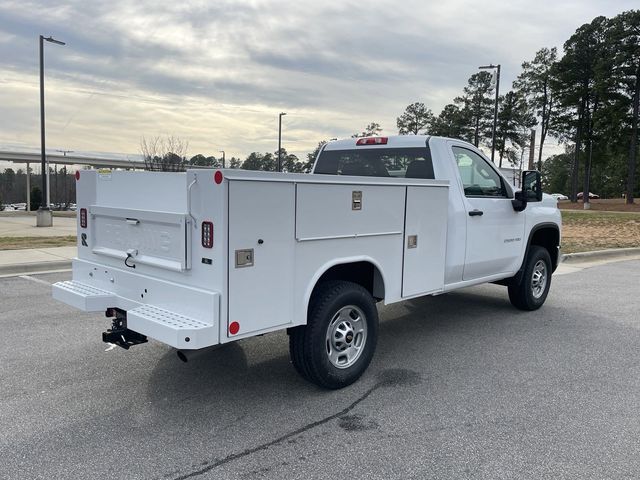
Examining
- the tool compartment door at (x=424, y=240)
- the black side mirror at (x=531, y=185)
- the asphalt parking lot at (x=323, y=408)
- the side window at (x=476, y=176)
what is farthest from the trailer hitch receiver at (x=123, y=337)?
the black side mirror at (x=531, y=185)

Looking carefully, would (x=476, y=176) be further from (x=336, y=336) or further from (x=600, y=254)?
(x=600, y=254)

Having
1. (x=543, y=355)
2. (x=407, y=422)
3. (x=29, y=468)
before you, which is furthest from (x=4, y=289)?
(x=543, y=355)

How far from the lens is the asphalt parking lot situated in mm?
3172

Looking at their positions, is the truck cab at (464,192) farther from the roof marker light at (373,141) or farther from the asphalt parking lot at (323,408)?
the asphalt parking lot at (323,408)

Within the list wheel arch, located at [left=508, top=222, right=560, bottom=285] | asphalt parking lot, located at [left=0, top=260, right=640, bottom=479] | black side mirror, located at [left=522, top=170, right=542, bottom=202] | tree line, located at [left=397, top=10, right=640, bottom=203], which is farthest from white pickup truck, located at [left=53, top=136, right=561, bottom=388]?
tree line, located at [left=397, top=10, right=640, bottom=203]

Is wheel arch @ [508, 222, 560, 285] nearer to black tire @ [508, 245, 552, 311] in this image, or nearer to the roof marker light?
black tire @ [508, 245, 552, 311]

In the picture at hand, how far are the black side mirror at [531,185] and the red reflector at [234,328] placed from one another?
13.3 feet

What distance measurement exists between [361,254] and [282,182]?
3.39ft

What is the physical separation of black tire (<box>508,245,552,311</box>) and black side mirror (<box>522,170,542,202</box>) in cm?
98

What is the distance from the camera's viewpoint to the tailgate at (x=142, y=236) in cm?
357

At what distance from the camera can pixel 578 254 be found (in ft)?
43.3

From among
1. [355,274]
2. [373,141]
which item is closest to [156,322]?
[355,274]

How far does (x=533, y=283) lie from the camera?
712cm

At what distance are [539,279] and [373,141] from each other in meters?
3.14
